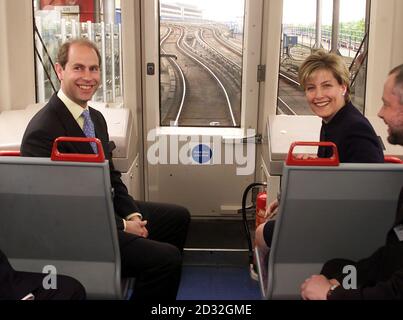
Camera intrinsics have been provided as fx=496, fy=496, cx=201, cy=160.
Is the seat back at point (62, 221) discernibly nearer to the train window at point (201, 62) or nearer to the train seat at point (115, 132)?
the train seat at point (115, 132)

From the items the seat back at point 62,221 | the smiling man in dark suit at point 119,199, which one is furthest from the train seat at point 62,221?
the smiling man in dark suit at point 119,199

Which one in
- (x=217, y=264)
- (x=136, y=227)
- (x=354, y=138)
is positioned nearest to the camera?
(x=354, y=138)

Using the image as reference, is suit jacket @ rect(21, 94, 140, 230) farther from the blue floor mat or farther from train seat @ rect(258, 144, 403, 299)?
the blue floor mat

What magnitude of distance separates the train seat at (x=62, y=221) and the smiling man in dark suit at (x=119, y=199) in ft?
0.54

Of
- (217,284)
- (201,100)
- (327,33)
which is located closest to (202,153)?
(201,100)

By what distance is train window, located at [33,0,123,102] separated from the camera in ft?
11.8

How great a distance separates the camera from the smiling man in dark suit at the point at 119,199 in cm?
217

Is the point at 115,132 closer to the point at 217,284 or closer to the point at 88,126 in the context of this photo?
the point at 88,126

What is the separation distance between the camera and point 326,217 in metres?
1.86

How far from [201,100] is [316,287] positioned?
7.76ft

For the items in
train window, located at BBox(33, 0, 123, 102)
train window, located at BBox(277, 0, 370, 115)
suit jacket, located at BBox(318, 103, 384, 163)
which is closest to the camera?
suit jacket, located at BBox(318, 103, 384, 163)

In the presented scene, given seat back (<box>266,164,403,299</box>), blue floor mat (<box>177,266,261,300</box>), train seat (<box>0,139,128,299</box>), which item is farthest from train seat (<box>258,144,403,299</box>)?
blue floor mat (<box>177,266,261,300</box>)

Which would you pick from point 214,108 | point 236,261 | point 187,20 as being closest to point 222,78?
point 214,108

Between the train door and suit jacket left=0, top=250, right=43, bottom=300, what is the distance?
205 centimetres
